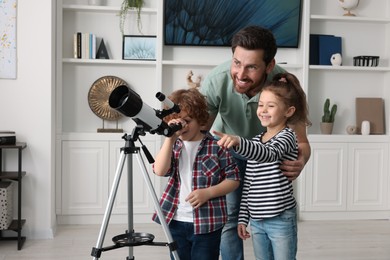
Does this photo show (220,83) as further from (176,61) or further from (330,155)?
(330,155)

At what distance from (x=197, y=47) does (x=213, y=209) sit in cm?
287

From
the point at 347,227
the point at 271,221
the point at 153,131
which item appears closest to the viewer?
the point at 153,131

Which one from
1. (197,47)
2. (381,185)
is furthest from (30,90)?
(381,185)

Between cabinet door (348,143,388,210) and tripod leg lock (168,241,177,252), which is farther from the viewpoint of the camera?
cabinet door (348,143,388,210)

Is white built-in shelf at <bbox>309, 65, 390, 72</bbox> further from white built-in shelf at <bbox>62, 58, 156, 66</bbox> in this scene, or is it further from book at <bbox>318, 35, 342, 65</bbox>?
white built-in shelf at <bbox>62, 58, 156, 66</bbox>

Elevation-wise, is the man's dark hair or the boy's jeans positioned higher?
the man's dark hair

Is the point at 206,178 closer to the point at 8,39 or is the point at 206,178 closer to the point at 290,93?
the point at 290,93

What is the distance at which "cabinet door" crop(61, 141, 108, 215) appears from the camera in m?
4.55

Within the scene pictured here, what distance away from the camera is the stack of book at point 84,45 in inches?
179

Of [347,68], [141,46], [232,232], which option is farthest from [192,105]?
[347,68]

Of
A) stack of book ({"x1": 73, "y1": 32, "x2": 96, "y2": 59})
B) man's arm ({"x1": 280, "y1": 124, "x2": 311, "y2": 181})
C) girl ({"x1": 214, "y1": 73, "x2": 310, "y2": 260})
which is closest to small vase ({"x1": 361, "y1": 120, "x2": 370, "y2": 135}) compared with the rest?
stack of book ({"x1": 73, "y1": 32, "x2": 96, "y2": 59})

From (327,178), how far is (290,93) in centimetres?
286

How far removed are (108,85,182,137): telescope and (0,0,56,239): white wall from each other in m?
2.25

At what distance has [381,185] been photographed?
4961mm
